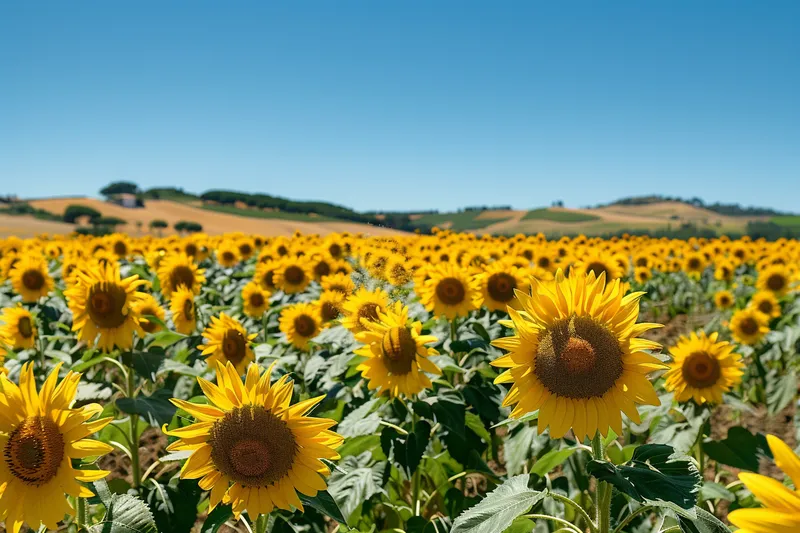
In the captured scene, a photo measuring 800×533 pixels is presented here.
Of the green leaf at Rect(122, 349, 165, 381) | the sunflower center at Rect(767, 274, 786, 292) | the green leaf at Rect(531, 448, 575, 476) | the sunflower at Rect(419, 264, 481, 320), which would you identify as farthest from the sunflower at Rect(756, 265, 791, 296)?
the green leaf at Rect(122, 349, 165, 381)

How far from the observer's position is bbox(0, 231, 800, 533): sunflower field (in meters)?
2.14

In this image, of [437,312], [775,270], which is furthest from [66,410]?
[775,270]

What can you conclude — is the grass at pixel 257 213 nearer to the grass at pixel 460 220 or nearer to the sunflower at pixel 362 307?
the grass at pixel 460 220

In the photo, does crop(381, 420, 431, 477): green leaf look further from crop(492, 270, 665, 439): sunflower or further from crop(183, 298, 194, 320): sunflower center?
crop(183, 298, 194, 320): sunflower center

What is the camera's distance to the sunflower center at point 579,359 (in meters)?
2.19

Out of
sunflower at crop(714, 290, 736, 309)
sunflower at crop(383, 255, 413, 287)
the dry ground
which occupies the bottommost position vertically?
the dry ground

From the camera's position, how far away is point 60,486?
2139 mm

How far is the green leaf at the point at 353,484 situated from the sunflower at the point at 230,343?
1285 mm

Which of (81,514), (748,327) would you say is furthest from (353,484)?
(748,327)

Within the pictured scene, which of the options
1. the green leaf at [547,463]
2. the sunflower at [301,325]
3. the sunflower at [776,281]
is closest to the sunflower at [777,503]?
the green leaf at [547,463]

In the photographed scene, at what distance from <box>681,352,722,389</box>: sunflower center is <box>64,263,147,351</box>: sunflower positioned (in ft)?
13.3

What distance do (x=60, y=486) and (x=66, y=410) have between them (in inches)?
11.0

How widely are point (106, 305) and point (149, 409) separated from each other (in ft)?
3.10

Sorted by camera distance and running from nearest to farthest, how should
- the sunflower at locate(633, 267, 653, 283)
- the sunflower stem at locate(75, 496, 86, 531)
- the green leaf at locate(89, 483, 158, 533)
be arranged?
the green leaf at locate(89, 483, 158, 533)
the sunflower stem at locate(75, 496, 86, 531)
the sunflower at locate(633, 267, 653, 283)
